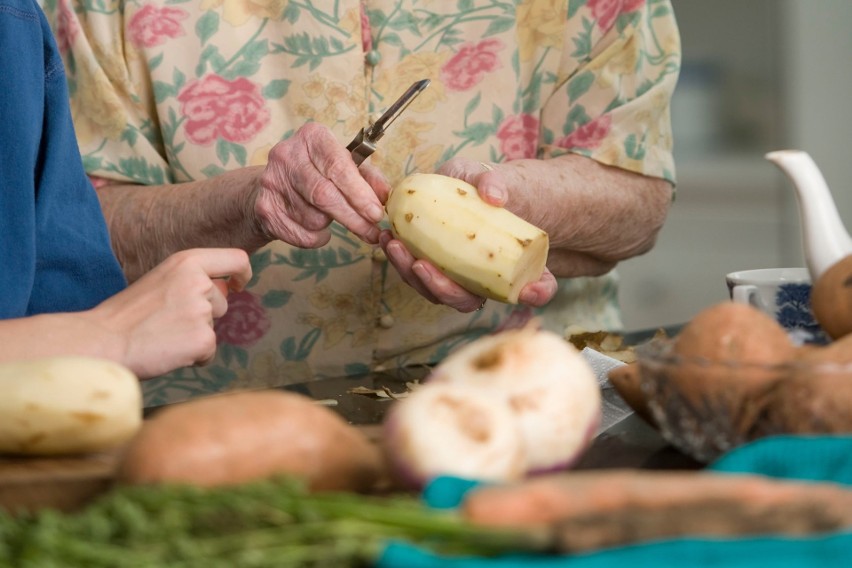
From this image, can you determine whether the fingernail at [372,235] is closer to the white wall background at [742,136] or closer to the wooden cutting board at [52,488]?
the wooden cutting board at [52,488]

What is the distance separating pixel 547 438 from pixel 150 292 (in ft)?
2.33

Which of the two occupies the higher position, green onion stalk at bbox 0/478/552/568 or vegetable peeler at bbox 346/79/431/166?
green onion stalk at bbox 0/478/552/568

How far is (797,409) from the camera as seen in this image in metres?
0.72

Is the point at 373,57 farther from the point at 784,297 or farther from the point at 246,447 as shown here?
the point at 246,447

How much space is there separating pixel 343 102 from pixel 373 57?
0.30ft

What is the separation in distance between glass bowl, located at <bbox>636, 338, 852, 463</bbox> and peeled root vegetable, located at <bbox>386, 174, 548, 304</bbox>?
0.53m

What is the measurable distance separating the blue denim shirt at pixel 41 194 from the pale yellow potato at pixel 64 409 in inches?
27.2

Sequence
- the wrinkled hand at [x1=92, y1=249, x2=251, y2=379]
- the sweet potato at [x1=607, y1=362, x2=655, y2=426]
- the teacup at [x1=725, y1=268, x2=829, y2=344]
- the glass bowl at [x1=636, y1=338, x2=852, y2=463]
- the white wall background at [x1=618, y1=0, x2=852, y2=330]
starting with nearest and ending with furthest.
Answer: the glass bowl at [x1=636, y1=338, x2=852, y2=463] < the sweet potato at [x1=607, y1=362, x2=655, y2=426] < the teacup at [x1=725, y1=268, x2=829, y2=344] < the wrinkled hand at [x1=92, y1=249, x2=251, y2=379] < the white wall background at [x1=618, y1=0, x2=852, y2=330]

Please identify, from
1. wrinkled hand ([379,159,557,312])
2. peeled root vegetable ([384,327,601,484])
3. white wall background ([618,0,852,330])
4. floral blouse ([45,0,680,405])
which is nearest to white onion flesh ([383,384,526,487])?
peeled root vegetable ([384,327,601,484])

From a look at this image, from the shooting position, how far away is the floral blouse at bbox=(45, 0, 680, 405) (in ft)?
5.99

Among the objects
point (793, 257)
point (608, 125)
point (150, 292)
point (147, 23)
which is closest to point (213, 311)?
point (150, 292)

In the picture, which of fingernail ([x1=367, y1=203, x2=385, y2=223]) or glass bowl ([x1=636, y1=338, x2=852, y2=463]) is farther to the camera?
fingernail ([x1=367, y1=203, x2=385, y2=223])

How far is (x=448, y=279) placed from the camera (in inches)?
55.2

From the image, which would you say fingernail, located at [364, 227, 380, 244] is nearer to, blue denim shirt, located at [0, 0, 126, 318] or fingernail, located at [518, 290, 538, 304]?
fingernail, located at [518, 290, 538, 304]
